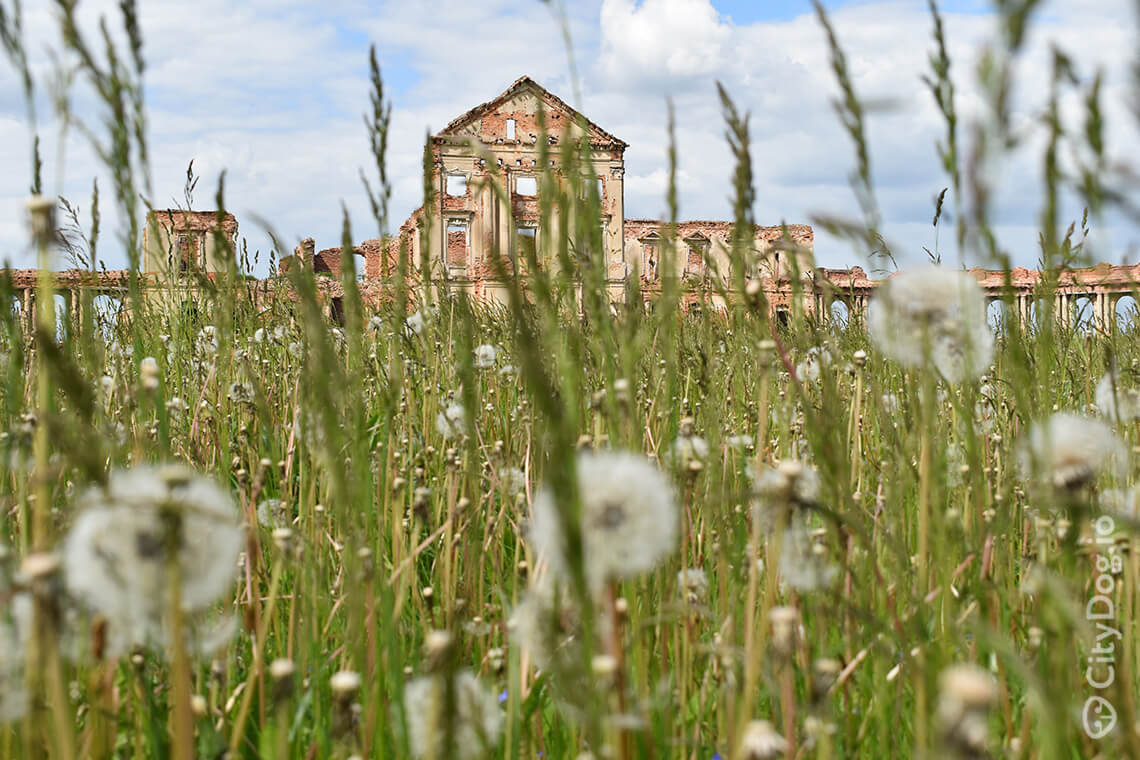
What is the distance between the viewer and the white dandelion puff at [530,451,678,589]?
61cm

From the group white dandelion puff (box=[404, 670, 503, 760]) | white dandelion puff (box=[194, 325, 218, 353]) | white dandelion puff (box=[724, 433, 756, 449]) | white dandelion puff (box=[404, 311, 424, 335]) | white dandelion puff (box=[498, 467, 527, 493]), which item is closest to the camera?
white dandelion puff (box=[404, 670, 503, 760])

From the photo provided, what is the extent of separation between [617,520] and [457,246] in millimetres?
28289

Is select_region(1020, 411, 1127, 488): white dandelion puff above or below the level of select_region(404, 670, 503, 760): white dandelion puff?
above

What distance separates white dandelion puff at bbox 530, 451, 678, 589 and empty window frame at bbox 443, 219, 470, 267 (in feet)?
87.4

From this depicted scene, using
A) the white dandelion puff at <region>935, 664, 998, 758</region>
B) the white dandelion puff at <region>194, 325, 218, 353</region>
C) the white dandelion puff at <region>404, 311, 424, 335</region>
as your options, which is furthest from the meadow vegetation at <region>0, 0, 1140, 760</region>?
the white dandelion puff at <region>194, 325, 218, 353</region>

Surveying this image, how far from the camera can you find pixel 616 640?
59 centimetres

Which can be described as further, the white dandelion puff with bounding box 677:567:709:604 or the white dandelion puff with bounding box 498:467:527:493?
the white dandelion puff with bounding box 498:467:527:493

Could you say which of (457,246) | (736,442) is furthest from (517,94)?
(736,442)

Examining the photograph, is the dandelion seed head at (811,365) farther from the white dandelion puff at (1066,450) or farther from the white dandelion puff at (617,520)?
the white dandelion puff at (617,520)

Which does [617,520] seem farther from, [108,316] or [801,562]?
[108,316]

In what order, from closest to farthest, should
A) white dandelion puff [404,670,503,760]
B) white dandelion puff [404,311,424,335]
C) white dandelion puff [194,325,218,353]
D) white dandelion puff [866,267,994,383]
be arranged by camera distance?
1. white dandelion puff [404,670,503,760]
2. white dandelion puff [866,267,994,383]
3. white dandelion puff [404,311,424,335]
4. white dandelion puff [194,325,218,353]

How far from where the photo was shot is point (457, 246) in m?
28.4

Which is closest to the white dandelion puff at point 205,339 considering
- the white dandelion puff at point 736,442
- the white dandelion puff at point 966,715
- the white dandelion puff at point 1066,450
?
the white dandelion puff at point 736,442

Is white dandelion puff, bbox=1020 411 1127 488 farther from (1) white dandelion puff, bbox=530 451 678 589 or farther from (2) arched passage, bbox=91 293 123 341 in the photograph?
(2) arched passage, bbox=91 293 123 341
